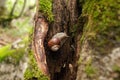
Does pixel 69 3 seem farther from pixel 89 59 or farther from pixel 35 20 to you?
pixel 89 59

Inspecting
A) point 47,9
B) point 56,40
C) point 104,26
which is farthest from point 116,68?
point 47,9

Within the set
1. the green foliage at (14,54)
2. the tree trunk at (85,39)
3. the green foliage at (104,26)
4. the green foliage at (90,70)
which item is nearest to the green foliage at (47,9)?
the tree trunk at (85,39)

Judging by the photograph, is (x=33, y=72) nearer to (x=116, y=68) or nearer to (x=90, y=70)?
(x=90, y=70)

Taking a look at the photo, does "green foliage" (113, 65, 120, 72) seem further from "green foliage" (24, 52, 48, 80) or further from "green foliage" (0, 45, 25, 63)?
"green foliage" (0, 45, 25, 63)

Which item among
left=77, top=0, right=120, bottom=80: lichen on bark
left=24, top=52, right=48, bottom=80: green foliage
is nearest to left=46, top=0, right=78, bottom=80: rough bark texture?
left=24, top=52, right=48, bottom=80: green foliage

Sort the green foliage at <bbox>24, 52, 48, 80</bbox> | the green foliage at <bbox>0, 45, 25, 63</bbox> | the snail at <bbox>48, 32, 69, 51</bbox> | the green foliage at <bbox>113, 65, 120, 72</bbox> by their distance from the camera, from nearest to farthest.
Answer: the green foliage at <bbox>113, 65, 120, 72</bbox> < the green foliage at <bbox>24, 52, 48, 80</bbox> < the snail at <bbox>48, 32, 69, 51</bbox> < the green foliage at <bbox>0, 45, 25, 63</bbox>
